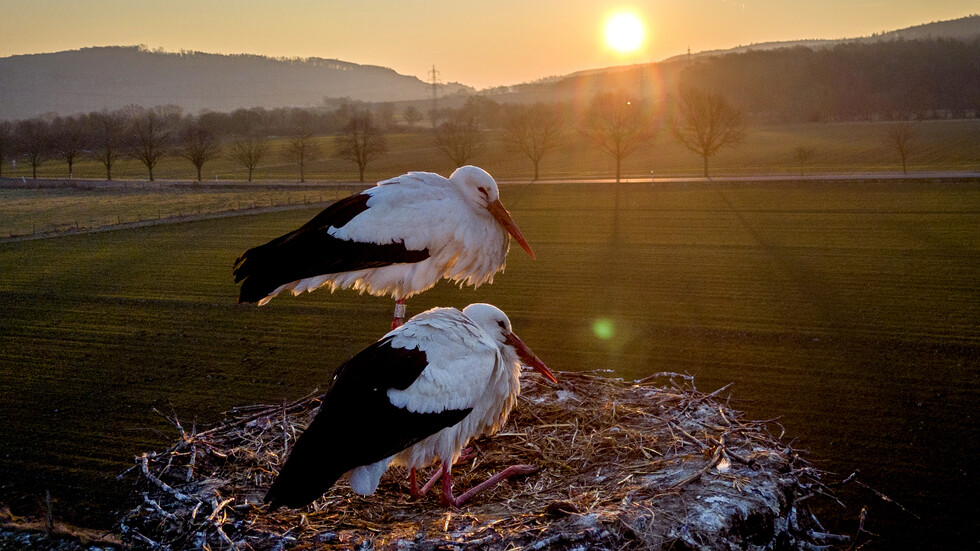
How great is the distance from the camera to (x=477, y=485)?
17.6 feet

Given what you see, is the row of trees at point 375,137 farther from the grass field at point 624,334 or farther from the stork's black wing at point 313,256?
the stork's black wing at point 313,256

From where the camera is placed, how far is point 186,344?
14.7m

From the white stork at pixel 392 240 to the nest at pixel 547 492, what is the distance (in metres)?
1.25

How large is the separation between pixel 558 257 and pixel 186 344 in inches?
511

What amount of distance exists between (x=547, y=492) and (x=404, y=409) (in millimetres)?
1172

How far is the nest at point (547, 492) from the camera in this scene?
171 inches

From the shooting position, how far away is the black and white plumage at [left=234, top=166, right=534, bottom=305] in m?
6.27

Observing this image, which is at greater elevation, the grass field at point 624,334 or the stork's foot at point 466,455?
the stork's foot at point 466,455

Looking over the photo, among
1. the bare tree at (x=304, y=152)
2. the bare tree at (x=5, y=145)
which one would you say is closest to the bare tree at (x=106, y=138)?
the bare tree at (x=5, y=145)

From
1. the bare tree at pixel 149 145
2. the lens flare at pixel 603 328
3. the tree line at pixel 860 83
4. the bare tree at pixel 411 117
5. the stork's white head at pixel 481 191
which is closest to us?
the stork's white head at pixel 481 191

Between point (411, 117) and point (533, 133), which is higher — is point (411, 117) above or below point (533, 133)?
above

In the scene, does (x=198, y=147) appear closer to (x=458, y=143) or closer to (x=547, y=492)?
(x=458, y=143)

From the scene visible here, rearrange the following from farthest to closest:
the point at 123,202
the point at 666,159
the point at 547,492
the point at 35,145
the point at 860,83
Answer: the point at 860,83 < the point at 666,159 < the point at 35,145 < the point at 123,202 < the point at 547,492

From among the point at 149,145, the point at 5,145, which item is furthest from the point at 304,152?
the point at 5,145
